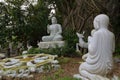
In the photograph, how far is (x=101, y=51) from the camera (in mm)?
6004

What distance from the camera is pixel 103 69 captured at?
6.02 metres

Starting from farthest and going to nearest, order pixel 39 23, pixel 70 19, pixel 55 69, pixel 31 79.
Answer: pixel 39 23 → pixel 70 19 → pixel 55 69 → pixel 31 79

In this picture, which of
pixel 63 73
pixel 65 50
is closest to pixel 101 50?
pixel 63 73

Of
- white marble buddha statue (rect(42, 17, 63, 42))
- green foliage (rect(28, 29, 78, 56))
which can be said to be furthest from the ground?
white marble buddha statue (rect(42, 17, 63, 42))

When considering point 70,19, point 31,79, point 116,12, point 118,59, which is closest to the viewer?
point 31,79

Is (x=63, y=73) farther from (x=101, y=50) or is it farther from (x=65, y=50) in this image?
(x=65, y=50)

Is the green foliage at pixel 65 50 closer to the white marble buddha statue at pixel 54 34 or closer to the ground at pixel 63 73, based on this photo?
the white marble buddha statue at pixel 54 34

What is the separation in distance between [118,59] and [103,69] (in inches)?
136

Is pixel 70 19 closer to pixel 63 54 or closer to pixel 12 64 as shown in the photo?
pixel 63 54

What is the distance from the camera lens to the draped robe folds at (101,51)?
5.97 meters

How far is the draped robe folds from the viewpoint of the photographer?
5.97m

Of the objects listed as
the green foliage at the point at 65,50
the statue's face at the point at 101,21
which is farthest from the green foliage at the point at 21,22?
the statue's face at the point at 101,21

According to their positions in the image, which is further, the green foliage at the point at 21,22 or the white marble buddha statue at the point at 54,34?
the green foliage at the point at 21,22

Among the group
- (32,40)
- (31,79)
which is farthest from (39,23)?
(31,79)
